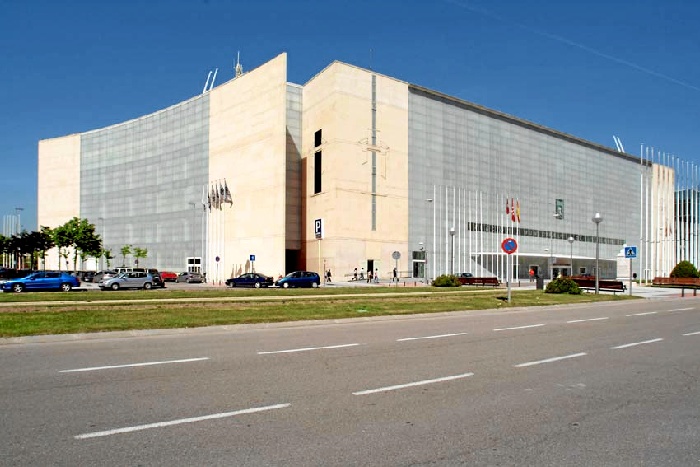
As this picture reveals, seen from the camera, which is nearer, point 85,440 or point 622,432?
point 85,440

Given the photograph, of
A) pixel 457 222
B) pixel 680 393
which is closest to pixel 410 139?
pixel 457 222

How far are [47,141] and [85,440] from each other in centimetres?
11473

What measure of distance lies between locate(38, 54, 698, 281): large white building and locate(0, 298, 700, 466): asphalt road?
153 feet

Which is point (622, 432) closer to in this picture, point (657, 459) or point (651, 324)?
point (657, 459)

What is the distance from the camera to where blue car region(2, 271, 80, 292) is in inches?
1423

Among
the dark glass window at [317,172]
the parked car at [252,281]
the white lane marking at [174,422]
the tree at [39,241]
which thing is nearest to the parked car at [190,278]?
the dark glass window at [317,172]

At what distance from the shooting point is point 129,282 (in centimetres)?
4159

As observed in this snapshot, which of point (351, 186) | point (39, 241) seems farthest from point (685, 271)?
point (39, 241)

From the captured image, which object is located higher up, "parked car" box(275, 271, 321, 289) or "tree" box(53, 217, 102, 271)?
"tree" box(53, 217, 102, 271)

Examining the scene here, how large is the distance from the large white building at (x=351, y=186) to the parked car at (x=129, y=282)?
22.3 meters

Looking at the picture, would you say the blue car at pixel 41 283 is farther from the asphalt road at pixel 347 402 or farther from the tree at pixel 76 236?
the tree at pixel 76 236

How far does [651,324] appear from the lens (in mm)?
18547

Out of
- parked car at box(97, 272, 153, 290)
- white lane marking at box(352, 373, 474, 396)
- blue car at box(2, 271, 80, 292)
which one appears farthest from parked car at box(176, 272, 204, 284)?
white lane marking at box(352, 373, 474, 396)

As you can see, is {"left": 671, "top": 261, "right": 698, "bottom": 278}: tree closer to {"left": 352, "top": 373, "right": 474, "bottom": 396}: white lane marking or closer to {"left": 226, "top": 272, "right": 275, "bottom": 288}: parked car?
{"left": 226, "top": 272, "right": 275, "bottom": 288}: parked car
